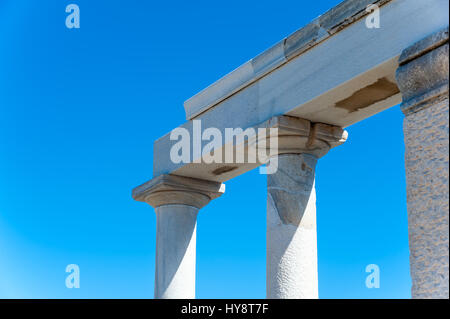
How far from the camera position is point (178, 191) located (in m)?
37.8

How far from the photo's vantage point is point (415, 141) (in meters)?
23.2

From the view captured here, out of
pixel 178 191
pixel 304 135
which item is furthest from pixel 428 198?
pixel 178 191

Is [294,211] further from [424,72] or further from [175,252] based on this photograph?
[175,252]

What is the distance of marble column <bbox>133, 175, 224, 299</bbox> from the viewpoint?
37312 mm

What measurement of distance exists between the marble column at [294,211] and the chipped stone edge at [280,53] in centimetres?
286

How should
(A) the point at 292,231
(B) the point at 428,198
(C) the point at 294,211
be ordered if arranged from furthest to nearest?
(C) the point at 294,211 → (A) the point at 292,231 → (B) the point at 428,198

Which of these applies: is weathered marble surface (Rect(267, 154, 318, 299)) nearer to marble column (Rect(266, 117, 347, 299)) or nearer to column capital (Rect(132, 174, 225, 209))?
marble column (Rect(266, 117, 347, 299))

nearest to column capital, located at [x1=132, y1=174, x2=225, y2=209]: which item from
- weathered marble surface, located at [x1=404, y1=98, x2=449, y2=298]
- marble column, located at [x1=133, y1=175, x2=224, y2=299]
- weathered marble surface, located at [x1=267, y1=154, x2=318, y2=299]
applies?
marble column, located at [x1=133, y1=175, x2=224, y2=299]

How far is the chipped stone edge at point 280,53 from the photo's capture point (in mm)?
27375

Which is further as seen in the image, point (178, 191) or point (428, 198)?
point (178, 191)

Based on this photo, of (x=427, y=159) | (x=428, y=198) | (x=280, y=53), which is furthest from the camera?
(x=280, y=53)

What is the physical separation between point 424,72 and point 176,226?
60.2ft
